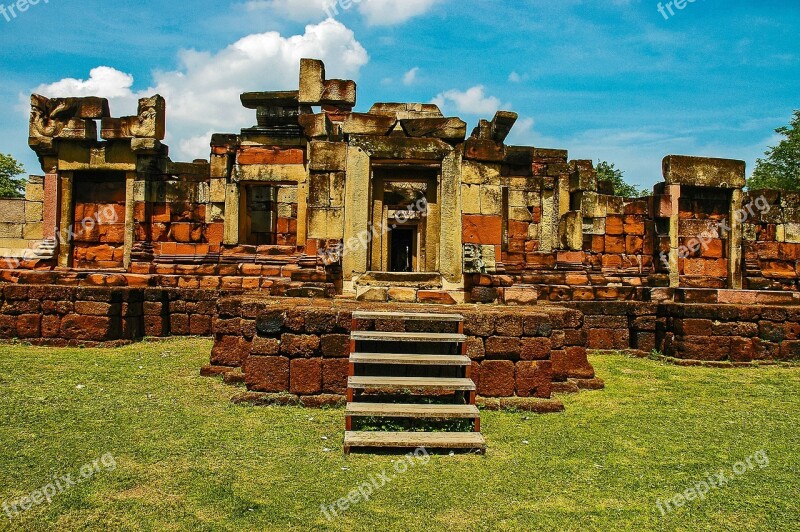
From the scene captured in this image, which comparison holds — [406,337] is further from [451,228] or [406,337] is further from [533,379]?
[451,228]

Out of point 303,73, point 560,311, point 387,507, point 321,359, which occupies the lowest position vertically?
point 387,507

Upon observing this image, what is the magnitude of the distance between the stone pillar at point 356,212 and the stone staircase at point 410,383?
84.3 inches

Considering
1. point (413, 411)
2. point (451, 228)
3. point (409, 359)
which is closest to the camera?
point (413, 411)

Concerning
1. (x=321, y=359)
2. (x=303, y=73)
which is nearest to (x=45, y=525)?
(x=321, y=359)

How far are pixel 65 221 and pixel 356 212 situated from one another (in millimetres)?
8900

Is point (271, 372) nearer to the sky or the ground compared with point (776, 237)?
nearer to the ground

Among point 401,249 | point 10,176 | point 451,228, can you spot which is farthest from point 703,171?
point 10,176

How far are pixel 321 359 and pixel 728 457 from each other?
13.0 feet

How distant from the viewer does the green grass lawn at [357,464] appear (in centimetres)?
388

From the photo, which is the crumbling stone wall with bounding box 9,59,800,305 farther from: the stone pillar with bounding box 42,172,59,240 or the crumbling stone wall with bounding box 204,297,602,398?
the crumbling stone wall with bounding box 204,297,602,398

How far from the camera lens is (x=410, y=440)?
504 centimetres

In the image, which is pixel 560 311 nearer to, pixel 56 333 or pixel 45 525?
pixel 45 525

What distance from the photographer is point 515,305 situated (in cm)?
802

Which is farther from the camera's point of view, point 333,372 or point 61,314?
point 61,314
